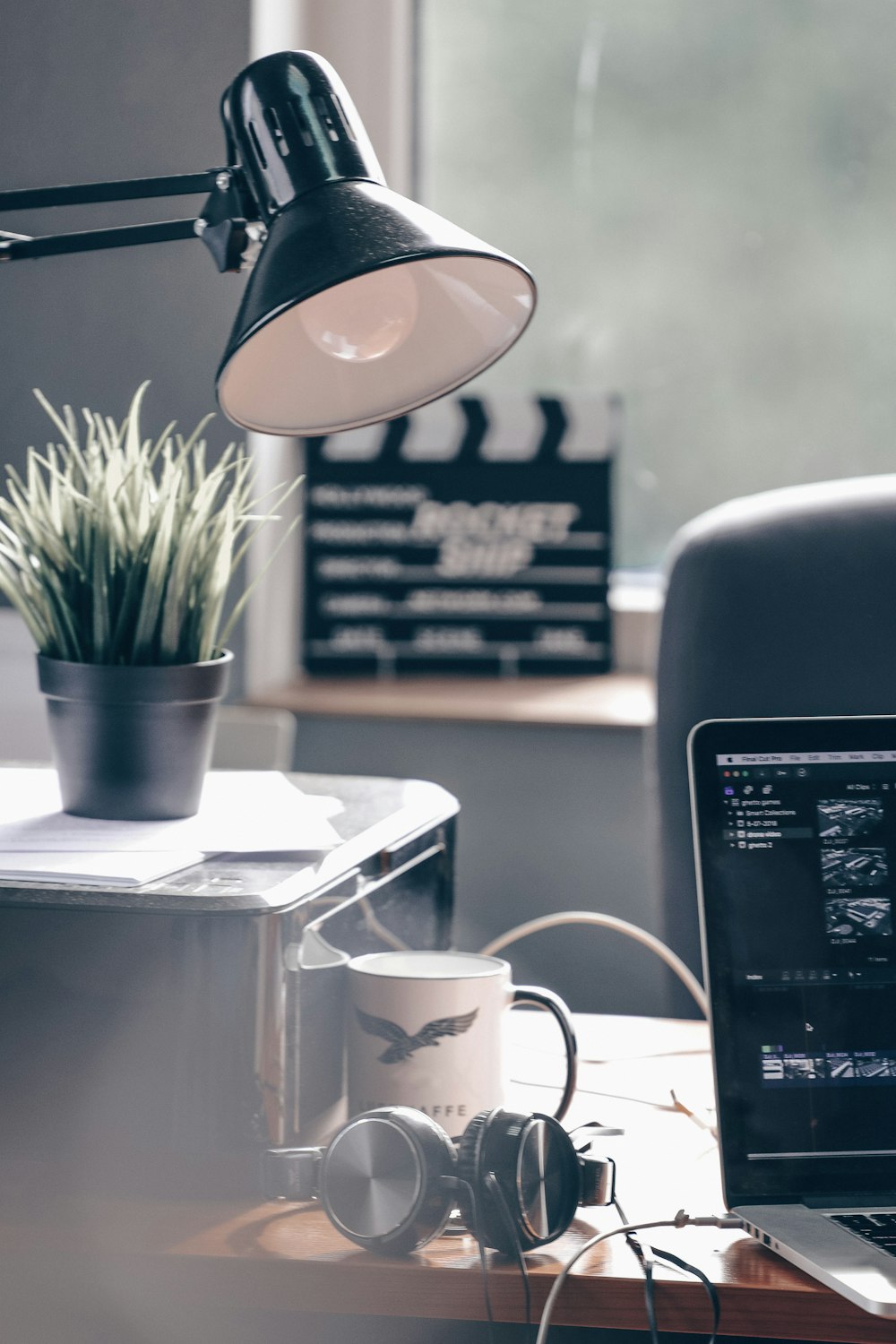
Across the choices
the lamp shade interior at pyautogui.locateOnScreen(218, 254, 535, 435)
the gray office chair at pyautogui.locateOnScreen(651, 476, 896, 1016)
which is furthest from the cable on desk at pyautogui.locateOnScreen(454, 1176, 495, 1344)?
the gray office chair at pyautogui.locateOnScreen(651, 476, 896, 1016)

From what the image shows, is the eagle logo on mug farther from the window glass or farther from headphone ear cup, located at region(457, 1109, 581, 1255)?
the window glass

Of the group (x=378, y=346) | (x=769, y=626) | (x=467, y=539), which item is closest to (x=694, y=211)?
(x=467, y=539)

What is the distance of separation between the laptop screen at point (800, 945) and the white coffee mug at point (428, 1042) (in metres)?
0.13

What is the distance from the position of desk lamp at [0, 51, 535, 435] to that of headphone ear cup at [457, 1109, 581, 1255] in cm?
40

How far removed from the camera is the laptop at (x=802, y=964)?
26.1 inches

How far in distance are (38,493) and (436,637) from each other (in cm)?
143

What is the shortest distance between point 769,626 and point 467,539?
43.6 inches

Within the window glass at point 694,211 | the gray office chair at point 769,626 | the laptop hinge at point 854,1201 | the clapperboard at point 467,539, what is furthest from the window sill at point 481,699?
the laptop hinge at point 854,1201

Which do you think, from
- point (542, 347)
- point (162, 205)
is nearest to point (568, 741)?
point (542, 347)

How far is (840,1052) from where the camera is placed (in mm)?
684

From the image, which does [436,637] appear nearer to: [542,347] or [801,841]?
[542,347]

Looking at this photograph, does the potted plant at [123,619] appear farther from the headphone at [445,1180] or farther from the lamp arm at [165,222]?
the headphone at [445,1180]

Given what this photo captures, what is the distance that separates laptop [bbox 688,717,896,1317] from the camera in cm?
66

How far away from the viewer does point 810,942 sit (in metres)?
0.70
